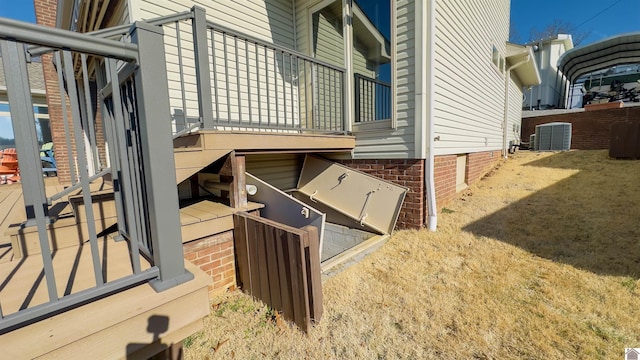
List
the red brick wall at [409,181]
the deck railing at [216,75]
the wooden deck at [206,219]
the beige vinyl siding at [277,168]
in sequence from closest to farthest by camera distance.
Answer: the wooden deck at [206,219]
the deck railing at [216,75]
the red brick wall at [409,181]
the beige vinyl siding at [277,168]

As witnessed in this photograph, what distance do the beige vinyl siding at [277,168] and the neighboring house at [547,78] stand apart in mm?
18298

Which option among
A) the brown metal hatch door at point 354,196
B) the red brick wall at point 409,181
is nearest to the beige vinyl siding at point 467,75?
the red brick wall at point 409,181

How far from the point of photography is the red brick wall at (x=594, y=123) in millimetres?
10672

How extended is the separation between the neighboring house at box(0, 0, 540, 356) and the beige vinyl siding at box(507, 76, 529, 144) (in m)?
4.00

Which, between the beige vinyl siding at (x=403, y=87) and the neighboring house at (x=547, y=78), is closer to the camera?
the beige vinyl siding at (x=403, y=87)

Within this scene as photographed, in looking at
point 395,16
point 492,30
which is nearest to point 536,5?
point 492,30

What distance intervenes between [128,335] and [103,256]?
2.60 ft

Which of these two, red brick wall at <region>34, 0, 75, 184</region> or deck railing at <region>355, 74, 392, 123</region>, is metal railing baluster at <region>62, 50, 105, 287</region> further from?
red brick wall at <region>34, 0, 75, 184</region>

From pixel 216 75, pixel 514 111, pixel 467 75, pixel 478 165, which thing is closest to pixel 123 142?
pixel 216 75

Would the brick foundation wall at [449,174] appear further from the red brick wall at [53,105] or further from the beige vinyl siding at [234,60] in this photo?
the red brick wall at [53,105]

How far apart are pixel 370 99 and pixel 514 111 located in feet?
29.9

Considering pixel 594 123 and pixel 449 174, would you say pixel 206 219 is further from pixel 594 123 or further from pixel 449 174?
pixel 594 123

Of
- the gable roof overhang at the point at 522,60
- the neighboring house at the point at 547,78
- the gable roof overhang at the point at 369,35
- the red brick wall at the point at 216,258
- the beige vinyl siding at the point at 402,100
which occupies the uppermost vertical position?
the neighboring house at the point at 547,78

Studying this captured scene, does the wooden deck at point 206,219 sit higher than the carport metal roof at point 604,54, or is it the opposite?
the carport metal roof at point 604,54
